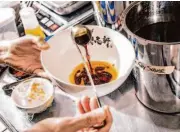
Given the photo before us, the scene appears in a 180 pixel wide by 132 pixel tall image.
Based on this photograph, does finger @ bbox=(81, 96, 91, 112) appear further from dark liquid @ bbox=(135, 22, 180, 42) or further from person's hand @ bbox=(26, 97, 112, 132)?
dark liquid @ bbox=(135, 22, 180, 42)

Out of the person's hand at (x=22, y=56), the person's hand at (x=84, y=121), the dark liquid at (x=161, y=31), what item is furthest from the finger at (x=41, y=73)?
the dark liquid at (x=161, y=31)

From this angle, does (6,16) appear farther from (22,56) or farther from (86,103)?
(86,103)

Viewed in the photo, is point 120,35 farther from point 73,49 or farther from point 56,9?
point 56,9

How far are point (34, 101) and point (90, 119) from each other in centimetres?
27

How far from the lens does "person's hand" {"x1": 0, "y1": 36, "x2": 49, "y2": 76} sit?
3.86 ft

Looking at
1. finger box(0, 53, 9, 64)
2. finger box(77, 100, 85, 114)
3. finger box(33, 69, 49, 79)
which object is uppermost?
finger box(77, 100, 85, 114)

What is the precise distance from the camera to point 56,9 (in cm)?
138

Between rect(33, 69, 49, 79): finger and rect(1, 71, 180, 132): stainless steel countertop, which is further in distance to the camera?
rect(33, 69, 49, 79): finger

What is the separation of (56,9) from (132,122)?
60cm

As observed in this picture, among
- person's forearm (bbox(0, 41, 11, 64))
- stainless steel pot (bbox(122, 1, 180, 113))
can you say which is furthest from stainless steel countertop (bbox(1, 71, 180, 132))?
person's forearm (bbox(0, 41, 11, 64))

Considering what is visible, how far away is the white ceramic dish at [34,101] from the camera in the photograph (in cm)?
103

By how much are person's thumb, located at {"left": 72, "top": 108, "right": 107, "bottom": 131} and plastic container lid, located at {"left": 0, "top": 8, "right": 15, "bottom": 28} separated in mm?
619

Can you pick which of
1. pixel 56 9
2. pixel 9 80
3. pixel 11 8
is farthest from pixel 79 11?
pixel 9 80

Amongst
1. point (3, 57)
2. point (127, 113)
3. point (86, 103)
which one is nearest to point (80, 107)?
point (86, 103)
